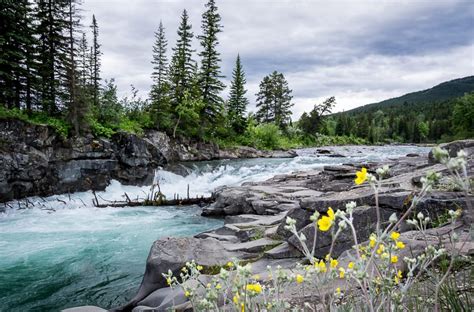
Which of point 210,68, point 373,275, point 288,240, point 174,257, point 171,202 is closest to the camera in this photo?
point 373,275

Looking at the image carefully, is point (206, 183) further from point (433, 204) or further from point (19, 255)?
A: point (433, 204)

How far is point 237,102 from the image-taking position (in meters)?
44.3

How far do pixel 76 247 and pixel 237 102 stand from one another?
121 ft

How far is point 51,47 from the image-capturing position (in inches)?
818

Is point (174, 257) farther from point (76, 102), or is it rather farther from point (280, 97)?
point (280, 97)

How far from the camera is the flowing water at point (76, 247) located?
21.2ft

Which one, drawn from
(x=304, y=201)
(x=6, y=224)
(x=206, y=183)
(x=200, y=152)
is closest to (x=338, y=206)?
(x=304, y=201)

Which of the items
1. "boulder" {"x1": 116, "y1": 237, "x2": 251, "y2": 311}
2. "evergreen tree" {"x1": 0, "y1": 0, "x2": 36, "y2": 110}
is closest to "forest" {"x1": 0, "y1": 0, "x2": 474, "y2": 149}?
"evergreen tree" {"x1": 0, "y1": 0, "x2": 36, "y2": 110}

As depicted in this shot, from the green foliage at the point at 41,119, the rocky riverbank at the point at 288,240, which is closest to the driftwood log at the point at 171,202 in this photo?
the green foliage at the point at 41,119

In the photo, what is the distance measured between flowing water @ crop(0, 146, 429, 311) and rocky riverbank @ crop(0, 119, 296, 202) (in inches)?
35.0

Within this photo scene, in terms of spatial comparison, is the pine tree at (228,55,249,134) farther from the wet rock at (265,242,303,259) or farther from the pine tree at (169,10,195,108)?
the wet rock at (265,242,303,259)

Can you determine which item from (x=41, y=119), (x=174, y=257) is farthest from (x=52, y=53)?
(x=174, y=257)

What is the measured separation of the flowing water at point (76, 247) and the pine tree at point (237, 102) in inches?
959

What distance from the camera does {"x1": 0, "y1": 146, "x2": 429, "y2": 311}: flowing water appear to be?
21.2ft
